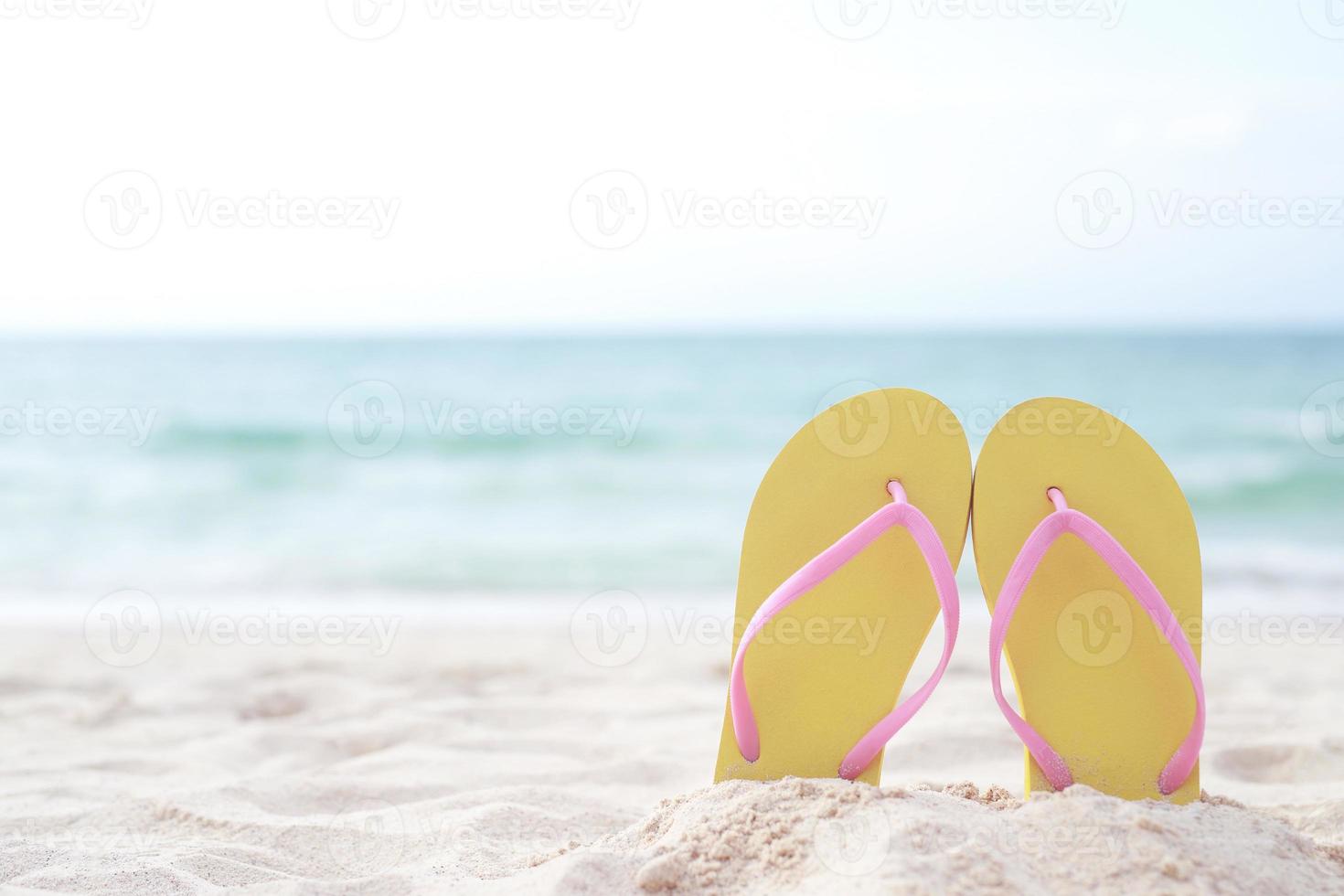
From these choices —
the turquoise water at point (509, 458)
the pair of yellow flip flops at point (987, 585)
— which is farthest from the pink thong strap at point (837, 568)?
the turquoise water at point (509, 458)

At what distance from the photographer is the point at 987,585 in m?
1.21

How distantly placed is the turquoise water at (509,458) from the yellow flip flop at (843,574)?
272cm

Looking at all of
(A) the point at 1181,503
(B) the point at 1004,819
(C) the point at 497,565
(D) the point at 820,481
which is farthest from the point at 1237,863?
(C) the point at 497,565

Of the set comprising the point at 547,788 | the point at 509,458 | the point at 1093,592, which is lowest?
the point at 547,788

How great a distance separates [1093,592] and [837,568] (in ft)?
1.22

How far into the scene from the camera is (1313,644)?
2.76 meters

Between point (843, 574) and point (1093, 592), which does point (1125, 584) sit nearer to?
point (1093, 592)

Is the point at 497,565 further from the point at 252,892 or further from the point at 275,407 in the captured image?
the point at 275,407

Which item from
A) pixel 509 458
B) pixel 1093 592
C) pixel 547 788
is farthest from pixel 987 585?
pixel 509 458

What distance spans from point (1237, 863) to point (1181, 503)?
54 centimetres

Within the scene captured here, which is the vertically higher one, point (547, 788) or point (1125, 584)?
point (1125, 584)

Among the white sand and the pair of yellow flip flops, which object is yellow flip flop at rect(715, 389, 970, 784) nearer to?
the pair of yellow flip flops

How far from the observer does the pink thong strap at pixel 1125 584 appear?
1.14 meters

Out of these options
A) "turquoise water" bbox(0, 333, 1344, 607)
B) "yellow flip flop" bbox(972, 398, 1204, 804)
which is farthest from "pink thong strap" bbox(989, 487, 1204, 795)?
"turquoise water" bbox(0, 333, 1344, 607)
